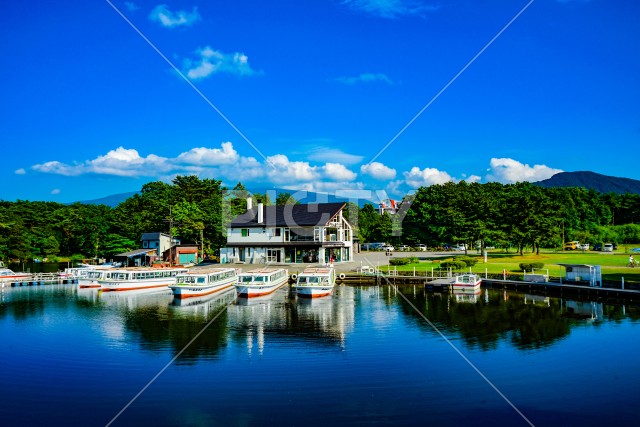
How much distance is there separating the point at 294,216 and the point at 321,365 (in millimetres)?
50309

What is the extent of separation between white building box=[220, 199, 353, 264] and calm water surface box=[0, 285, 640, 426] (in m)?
28.7

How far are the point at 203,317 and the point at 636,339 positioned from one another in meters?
29.9

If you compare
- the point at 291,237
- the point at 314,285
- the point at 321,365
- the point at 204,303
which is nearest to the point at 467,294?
the point at 314,285

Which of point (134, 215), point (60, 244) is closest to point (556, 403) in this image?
point (134, 215)

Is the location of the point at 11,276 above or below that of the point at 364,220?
below

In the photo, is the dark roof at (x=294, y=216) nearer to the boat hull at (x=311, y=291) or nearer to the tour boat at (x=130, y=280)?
the tour boat at (x=130, y=280)

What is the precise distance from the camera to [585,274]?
4656cm

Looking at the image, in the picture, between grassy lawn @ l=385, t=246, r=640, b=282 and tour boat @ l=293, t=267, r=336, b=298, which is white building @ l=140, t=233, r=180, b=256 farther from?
grassy lawn @ l=385, t=246, r=640, b=282

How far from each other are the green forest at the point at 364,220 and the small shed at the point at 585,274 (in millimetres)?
26506

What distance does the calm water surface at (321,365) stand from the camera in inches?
706

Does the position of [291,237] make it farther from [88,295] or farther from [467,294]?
[467,294]

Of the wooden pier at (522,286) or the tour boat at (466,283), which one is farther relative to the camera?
the tour boat at (466,283)

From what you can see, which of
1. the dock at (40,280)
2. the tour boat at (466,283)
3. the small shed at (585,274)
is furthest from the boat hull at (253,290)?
the small shed at (585,274)

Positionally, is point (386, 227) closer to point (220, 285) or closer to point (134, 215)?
point (134, 215)
